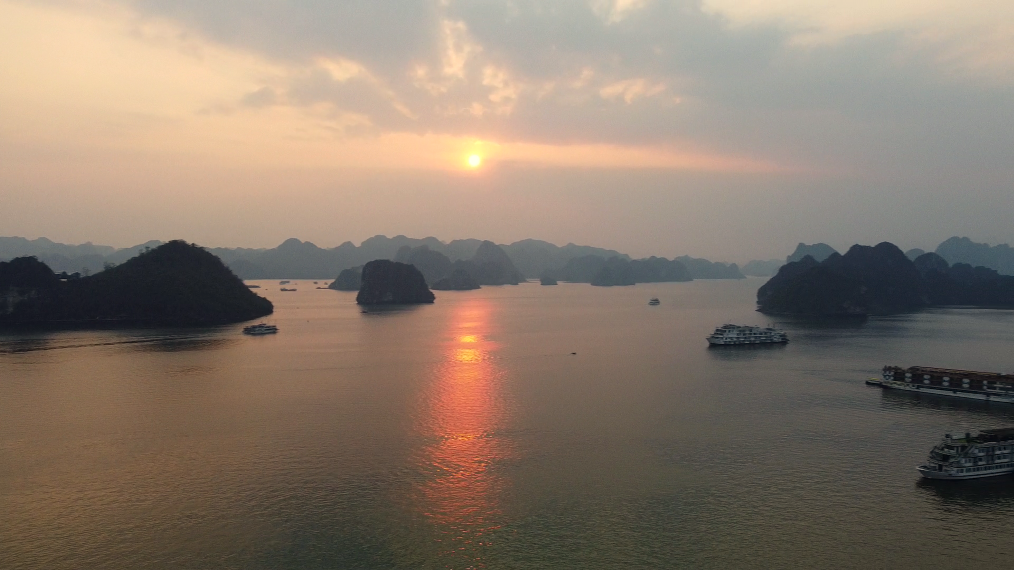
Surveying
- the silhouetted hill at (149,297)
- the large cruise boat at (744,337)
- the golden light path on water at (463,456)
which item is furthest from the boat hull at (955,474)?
the silhouetted hill at (149,297)

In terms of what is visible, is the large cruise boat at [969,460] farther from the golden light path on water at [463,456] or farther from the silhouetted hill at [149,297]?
the silhouetted hill at [149,297]

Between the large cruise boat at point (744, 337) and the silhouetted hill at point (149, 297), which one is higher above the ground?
the silhouetted hill at point (149, 297)

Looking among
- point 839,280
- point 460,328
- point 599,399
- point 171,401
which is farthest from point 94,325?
point 839,280

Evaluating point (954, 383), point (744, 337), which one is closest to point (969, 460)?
point (954, 383)

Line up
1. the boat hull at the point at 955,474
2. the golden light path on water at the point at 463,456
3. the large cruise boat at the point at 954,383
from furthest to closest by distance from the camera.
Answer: the large cruise boat at the point at 954,383 < the boat hull at the point at 955,474 < the golden light path on water at the point at 463,456

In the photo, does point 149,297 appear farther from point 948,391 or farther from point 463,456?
point 948,391

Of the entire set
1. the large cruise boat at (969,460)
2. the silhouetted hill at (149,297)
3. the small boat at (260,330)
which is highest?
the silhouetted hill at (149,297)
